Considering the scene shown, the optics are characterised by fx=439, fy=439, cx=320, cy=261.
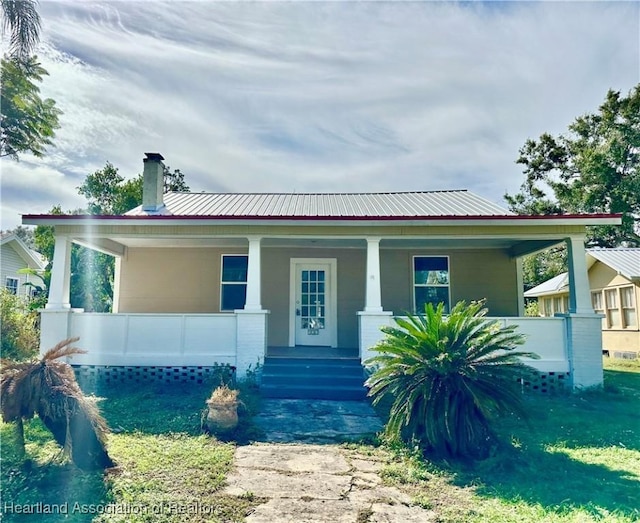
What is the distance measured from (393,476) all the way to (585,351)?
18.1 ft

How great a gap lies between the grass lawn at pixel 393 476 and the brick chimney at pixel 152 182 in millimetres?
5125

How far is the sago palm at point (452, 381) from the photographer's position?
192 inches

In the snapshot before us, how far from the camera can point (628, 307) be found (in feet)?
49.5

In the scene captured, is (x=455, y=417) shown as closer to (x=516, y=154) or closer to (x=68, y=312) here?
(x=68, y=312)

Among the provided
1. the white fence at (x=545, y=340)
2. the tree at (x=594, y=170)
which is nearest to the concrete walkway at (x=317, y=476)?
the white fence at (x=545, y=340)

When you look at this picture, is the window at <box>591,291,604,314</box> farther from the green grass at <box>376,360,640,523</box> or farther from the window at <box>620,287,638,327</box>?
the green grass at <box>376,360,640,523</box>

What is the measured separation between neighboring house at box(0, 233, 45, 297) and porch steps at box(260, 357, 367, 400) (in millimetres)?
17304

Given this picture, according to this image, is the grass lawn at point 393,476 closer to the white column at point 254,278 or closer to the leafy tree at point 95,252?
the white column at point 254,278

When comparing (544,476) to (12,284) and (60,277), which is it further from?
(12,284)

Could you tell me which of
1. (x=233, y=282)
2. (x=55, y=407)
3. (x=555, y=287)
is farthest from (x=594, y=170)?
(x=55, y=407)

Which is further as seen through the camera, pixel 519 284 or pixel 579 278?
pixel 519 284

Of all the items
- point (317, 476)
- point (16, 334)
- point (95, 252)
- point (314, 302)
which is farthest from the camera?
point (95, 252)

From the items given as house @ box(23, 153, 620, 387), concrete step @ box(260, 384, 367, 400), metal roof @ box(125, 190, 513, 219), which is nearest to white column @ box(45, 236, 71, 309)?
house @ box(23, 153, 620, 387)

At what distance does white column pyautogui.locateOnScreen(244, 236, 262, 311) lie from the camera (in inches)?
322
